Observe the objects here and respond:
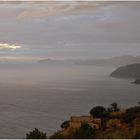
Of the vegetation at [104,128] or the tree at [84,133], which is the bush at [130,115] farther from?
the tree at [84,133]

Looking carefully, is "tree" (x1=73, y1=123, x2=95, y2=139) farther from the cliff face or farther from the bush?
the cliff face

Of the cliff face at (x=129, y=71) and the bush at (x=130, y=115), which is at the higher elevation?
the cliff face at (x=129, y=71)

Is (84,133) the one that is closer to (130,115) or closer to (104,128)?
(104,128)

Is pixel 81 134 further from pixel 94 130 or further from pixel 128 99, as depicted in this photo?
pixel 128 99

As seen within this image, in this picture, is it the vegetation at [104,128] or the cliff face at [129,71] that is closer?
the vegetation at [104,128]

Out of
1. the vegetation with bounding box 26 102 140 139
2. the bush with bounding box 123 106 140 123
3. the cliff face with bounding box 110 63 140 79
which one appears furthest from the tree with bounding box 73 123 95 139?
the cliff face with bounding box 110 63 140 79

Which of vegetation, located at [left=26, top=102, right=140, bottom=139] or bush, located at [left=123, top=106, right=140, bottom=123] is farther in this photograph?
bush, located at [left=123, top=106, right=140, bottom=123]

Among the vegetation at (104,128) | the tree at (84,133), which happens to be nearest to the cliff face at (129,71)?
the vegetation at (104,128)

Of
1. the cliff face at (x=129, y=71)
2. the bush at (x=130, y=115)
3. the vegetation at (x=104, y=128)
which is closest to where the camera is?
the vegetation at (x=104, y=128)

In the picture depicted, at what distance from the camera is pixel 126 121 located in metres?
10.4

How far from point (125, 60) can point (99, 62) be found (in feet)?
75.3

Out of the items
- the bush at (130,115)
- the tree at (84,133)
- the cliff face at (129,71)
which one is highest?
the cliff face at (129,71)

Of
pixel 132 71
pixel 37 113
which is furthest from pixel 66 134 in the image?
pixel 132 71

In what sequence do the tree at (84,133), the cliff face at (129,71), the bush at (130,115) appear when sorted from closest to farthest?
the tree at (84,133) → the bush at (130,115) → the cliff face at (129,71)
